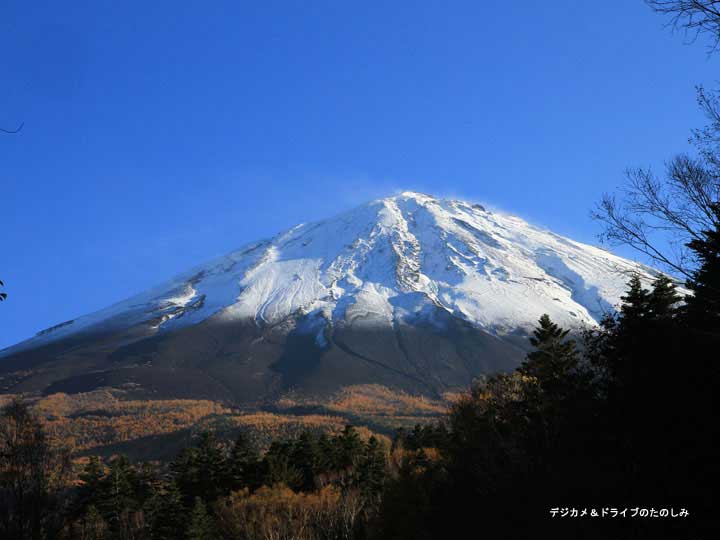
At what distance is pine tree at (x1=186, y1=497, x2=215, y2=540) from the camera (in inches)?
1235

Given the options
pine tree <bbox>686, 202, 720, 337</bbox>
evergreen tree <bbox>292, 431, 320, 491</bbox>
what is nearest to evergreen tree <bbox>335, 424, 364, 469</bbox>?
evergreen tree <bbox>292, 431, 320, 491</bbox>

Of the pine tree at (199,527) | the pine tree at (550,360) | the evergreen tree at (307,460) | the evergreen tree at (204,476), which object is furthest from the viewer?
the evergreen tree at (307,460)

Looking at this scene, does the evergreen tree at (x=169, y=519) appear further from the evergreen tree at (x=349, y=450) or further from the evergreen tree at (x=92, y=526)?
the evergreen tree at (x=349, y=450)

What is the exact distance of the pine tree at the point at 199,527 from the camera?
3136 centimetres

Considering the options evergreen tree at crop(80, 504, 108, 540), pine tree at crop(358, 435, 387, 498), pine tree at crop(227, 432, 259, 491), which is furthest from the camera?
pine tree at crop(227, 432, 259, 491)

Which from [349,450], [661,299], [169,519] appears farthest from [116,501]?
[661,299]

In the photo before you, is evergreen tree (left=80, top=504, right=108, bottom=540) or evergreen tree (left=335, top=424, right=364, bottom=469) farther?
evergreen tree (left=335, top=424, right=364, bottom=469)

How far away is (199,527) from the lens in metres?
31.9

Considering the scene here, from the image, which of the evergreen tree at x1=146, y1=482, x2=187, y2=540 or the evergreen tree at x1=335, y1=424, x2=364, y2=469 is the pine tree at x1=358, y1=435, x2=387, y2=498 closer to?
the evergreen tree at x1=335, y1=424, x2=364, y2=469

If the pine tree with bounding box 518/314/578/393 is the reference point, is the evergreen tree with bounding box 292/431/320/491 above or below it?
below

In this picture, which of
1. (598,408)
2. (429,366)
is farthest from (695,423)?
(429,366)

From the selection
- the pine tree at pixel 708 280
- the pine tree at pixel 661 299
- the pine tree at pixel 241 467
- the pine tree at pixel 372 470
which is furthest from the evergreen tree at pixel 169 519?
the pine tree at pixel 708 280

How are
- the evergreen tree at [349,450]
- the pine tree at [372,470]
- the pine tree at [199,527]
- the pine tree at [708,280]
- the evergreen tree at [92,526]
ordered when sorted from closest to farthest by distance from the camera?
1. the pine tree at [708,280]
2. the evergreen tree at [92,526]
3. the pine tree at [199,527]
4. the pine tree at [372,470]
5. the evergreen tree at [349,450]

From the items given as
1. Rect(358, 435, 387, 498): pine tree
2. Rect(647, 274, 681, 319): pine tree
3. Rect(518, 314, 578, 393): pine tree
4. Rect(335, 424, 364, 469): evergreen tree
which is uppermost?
Rect(647, 274, 681, 319): pine tree
